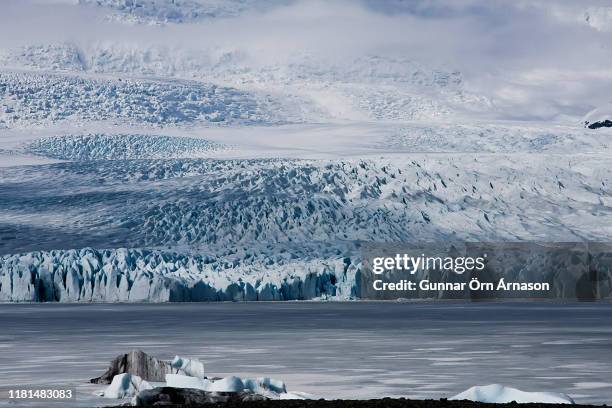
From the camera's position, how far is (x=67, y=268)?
4694cm

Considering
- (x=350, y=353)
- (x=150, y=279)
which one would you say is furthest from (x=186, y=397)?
(x=150, y=279)

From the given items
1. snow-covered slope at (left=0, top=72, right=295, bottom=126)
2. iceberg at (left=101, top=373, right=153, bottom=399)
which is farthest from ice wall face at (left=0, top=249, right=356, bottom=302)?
iceberg at (left=101, top=373, right=153, bottom=399)

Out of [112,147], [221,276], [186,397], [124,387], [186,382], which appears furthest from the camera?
[112,147]

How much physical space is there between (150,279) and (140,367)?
35.2 m

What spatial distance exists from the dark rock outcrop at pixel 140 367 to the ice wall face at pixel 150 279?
3464 centimetres

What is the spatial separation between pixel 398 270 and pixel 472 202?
25.4ft

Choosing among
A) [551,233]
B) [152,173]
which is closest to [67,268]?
[152,173]

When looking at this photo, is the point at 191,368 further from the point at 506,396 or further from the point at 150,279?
the point at 150,279

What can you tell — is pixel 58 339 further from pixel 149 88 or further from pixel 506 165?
pixel 149 88

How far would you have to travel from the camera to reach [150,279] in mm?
46969

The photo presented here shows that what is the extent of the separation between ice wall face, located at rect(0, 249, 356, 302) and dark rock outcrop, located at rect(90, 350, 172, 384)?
34.6m

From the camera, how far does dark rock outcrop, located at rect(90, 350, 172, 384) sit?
39.3 feet

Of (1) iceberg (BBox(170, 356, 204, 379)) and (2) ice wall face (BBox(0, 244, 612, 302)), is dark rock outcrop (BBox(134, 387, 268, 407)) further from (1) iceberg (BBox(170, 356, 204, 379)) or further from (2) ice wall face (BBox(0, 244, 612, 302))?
(2) ice wall face (BBox(0, 244, 612, 302))

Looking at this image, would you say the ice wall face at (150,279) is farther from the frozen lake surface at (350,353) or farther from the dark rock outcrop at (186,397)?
the dark rock outcrop at (186,397)
